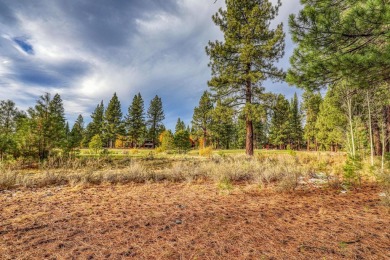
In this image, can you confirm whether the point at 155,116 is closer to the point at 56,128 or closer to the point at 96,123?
the point at 96,123

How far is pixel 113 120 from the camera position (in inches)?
1679

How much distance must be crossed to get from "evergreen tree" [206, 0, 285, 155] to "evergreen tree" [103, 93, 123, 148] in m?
34.3

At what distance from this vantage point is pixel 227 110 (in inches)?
495

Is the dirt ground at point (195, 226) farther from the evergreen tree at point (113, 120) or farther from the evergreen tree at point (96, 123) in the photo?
the evergreen tree at point (96, 123)

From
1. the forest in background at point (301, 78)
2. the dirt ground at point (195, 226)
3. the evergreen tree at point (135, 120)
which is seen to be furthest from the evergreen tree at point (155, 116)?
the dirt ground at point (195, 226)

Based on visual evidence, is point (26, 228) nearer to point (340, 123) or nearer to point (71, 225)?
point (71, 225)

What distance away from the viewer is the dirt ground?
2.09 m

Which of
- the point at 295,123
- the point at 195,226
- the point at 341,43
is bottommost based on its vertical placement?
the point at 195,226

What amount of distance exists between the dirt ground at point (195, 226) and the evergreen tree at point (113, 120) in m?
40.2

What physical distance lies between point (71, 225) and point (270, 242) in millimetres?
2559

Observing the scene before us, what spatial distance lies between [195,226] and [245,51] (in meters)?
10.7

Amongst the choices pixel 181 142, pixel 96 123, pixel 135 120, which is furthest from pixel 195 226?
pixel 96 123

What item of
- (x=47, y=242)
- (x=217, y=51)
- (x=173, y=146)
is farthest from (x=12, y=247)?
(x=173, y=146)

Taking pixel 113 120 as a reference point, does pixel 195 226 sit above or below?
below
